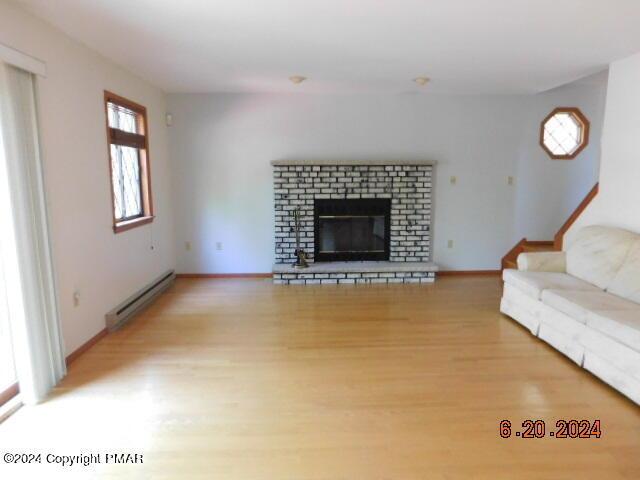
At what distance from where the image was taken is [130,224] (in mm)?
4043

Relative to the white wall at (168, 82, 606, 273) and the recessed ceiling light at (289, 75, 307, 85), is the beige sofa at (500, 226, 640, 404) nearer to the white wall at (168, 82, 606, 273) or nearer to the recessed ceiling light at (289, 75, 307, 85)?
the white wall at (168, 82, 606, 273)

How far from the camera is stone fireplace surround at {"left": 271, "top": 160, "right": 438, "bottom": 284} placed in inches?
205

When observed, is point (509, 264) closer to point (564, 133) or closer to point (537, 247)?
point (537, 247)

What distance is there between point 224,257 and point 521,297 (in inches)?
140

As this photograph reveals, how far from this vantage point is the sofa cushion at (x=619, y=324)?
8.04 ft

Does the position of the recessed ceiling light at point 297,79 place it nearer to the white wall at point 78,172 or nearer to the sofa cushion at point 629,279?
the white wall at point 78,172

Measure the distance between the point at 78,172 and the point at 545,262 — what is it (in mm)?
4128

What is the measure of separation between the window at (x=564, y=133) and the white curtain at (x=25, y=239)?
554 centimetres

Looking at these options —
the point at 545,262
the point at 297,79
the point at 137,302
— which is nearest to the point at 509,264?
the point at 545,262

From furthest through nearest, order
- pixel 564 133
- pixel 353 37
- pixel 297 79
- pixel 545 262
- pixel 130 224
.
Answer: pixel 564 133, pixel 297 79, pixel 130 224, pixel 545 262, pixel 353 37

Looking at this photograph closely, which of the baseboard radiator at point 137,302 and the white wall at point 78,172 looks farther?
the baseboard radiator at point 137,302

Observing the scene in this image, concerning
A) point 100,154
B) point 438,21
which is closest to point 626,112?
point 438,21

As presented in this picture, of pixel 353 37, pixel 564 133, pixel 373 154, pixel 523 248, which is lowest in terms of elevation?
pixel 523 248

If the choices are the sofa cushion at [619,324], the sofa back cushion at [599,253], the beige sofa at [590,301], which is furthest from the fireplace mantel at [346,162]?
the sofa cushion at [619,324]
